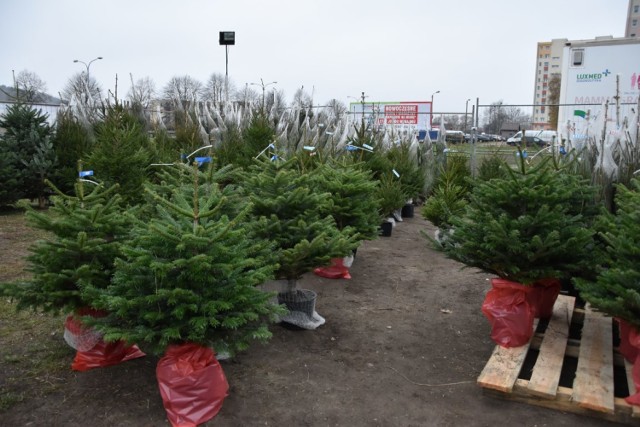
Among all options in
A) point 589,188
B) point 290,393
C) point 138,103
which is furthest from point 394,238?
point 138,103

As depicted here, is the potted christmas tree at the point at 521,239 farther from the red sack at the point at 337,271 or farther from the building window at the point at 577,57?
the building window at the point at 577,57

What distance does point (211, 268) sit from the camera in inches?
119

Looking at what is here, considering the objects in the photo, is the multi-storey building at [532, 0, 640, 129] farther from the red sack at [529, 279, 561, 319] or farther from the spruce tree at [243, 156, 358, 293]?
the spruce tree at [243, 156, 358, 293]

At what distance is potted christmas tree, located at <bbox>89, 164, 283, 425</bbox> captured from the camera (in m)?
2.91

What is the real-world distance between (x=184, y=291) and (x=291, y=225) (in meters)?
1.74

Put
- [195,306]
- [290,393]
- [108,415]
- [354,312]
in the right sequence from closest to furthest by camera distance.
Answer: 1. [195,306]
2. [108,415]
3. [290,393]
4. [354,312]

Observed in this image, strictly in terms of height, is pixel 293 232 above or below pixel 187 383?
above

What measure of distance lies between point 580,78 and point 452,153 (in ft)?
17.5

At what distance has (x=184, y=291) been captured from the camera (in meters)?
2.88

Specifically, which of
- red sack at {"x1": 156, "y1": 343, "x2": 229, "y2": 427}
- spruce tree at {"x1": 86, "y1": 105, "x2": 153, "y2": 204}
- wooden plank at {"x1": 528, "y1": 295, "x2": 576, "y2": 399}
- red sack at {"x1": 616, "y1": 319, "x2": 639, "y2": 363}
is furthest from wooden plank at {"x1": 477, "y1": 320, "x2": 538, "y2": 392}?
spruce tree at {"x1": 86, "y1": 105, "x2": 153, "y2": 204}

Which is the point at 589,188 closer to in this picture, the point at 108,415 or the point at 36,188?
the point at 108,415

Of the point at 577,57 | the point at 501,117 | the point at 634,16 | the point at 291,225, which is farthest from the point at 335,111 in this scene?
the point at 634,16

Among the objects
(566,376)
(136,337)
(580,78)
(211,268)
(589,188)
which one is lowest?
(566,376)

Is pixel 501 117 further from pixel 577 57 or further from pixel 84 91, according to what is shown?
pixel 84 91
